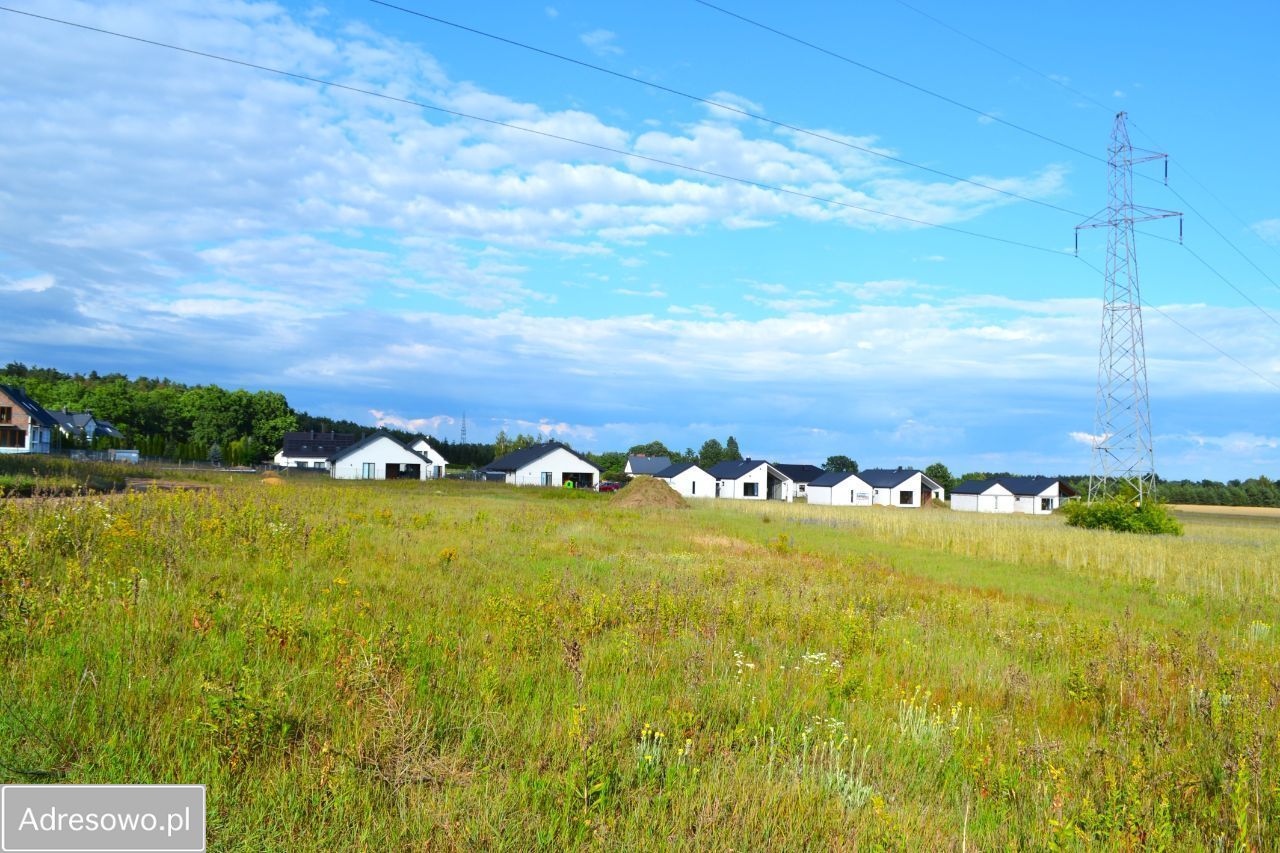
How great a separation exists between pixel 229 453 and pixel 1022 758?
114 m

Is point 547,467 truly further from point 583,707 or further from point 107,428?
point 107,428

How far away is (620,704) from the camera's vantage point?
216 inches

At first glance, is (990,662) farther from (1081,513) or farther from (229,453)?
(229,453)

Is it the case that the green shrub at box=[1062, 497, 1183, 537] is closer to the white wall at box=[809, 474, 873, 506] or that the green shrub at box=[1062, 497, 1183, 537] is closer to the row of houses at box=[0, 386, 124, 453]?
the white wall at box=[809, 474, 873, 506]

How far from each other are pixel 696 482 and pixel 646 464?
82.1ft

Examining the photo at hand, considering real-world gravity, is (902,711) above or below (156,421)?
below

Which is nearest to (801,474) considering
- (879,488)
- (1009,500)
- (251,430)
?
(879,488)

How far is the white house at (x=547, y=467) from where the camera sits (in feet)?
278

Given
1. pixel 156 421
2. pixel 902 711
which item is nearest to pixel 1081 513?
pixel 902 711

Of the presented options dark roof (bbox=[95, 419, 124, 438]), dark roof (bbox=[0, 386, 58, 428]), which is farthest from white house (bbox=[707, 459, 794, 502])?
dark roof (bbox=[95, 419, 124, 438])

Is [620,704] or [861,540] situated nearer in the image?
[620,704]

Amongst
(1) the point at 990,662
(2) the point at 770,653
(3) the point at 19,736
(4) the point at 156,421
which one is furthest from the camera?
(4) the point at 156,421

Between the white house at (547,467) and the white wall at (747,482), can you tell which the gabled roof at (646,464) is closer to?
the white wall at (747,482)
